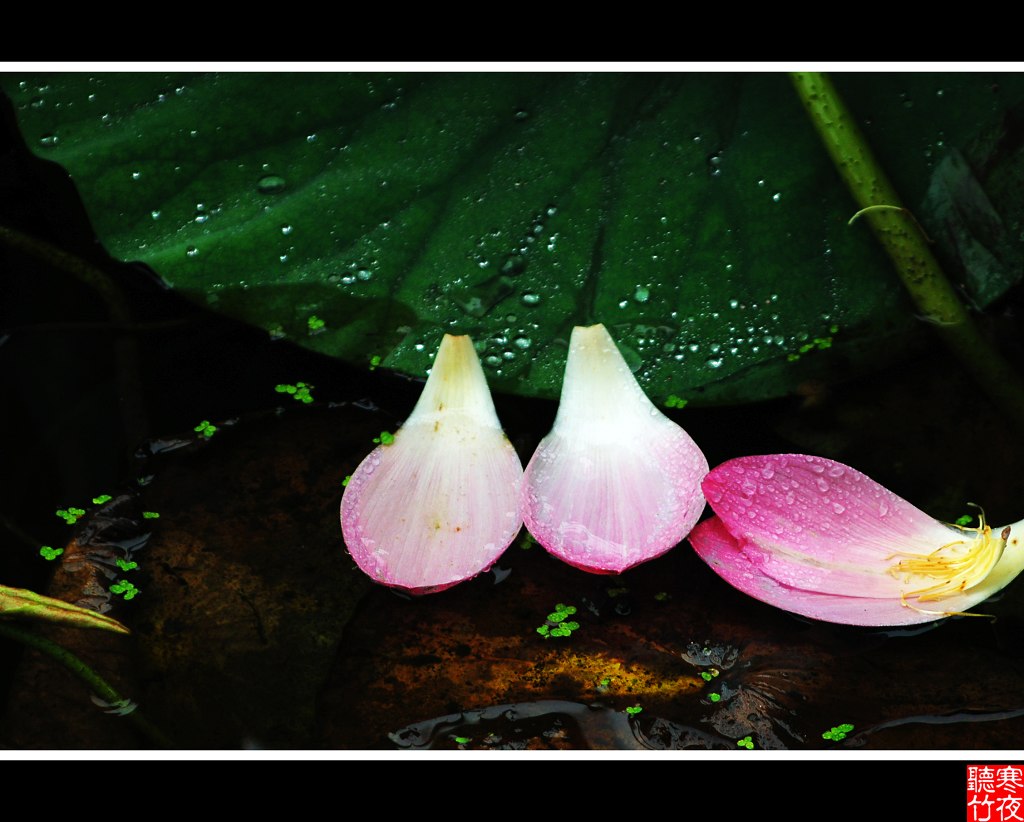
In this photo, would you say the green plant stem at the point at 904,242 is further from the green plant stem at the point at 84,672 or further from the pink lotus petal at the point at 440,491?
the green plant stem at the point at 84,672

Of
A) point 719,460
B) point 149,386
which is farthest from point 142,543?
point 719,460

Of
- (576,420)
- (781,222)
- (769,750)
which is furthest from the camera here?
(781,222)

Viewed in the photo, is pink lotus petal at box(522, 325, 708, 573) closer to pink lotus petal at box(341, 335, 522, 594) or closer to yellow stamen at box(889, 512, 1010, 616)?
pink lotus petal at box(341, 335, 522, 594)

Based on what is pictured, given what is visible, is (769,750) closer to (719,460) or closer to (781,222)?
(719,460)

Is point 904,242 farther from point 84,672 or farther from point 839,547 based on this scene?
point 84,672

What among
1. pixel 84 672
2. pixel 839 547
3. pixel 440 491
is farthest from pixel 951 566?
pixel 84 672

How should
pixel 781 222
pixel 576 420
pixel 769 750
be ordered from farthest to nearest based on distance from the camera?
pixel 781 222 < pixel 576 420 < pixel 769 750
